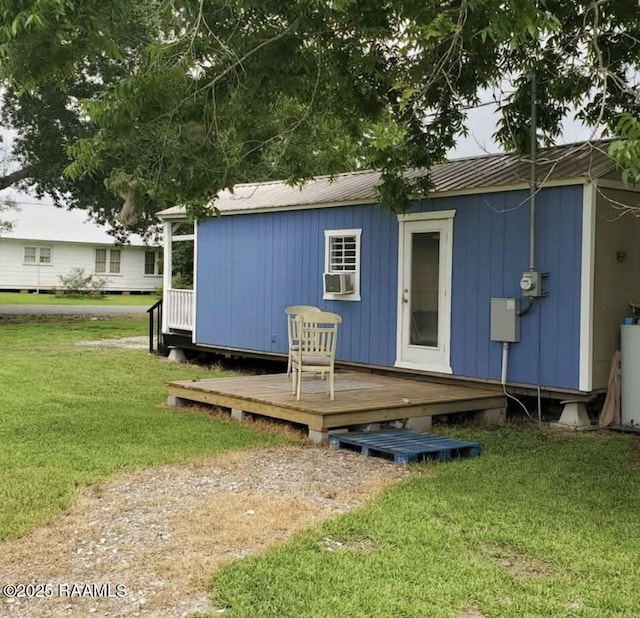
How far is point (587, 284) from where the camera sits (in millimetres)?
7148

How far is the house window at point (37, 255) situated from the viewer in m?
30.3

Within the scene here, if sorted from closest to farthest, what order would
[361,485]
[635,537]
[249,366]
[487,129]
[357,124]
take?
[635,537]
[361,485]
[357,124]
[487,129]
[249,366]

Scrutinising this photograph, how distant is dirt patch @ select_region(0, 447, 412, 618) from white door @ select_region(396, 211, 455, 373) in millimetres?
2844

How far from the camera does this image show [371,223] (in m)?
9.26

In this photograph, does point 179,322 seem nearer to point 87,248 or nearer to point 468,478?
point 468,478

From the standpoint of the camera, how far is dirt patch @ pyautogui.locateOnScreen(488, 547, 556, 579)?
3.49 metres

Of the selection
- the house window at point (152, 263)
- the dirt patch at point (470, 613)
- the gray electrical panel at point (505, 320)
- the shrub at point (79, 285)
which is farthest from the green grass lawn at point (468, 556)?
the house window at point (152, 263)

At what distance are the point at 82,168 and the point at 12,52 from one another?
6.44 ft

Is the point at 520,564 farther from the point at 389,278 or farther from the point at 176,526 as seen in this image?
the point at 389,278

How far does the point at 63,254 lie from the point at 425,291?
25351 mm

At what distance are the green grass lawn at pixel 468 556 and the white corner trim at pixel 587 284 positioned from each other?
184 cm

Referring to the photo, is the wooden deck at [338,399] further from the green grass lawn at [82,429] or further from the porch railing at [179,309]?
the porch railing at [179,309]

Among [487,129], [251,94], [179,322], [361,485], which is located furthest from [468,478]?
[179,322]

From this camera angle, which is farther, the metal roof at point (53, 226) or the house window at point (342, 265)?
the metal roof at point (53, 226)
